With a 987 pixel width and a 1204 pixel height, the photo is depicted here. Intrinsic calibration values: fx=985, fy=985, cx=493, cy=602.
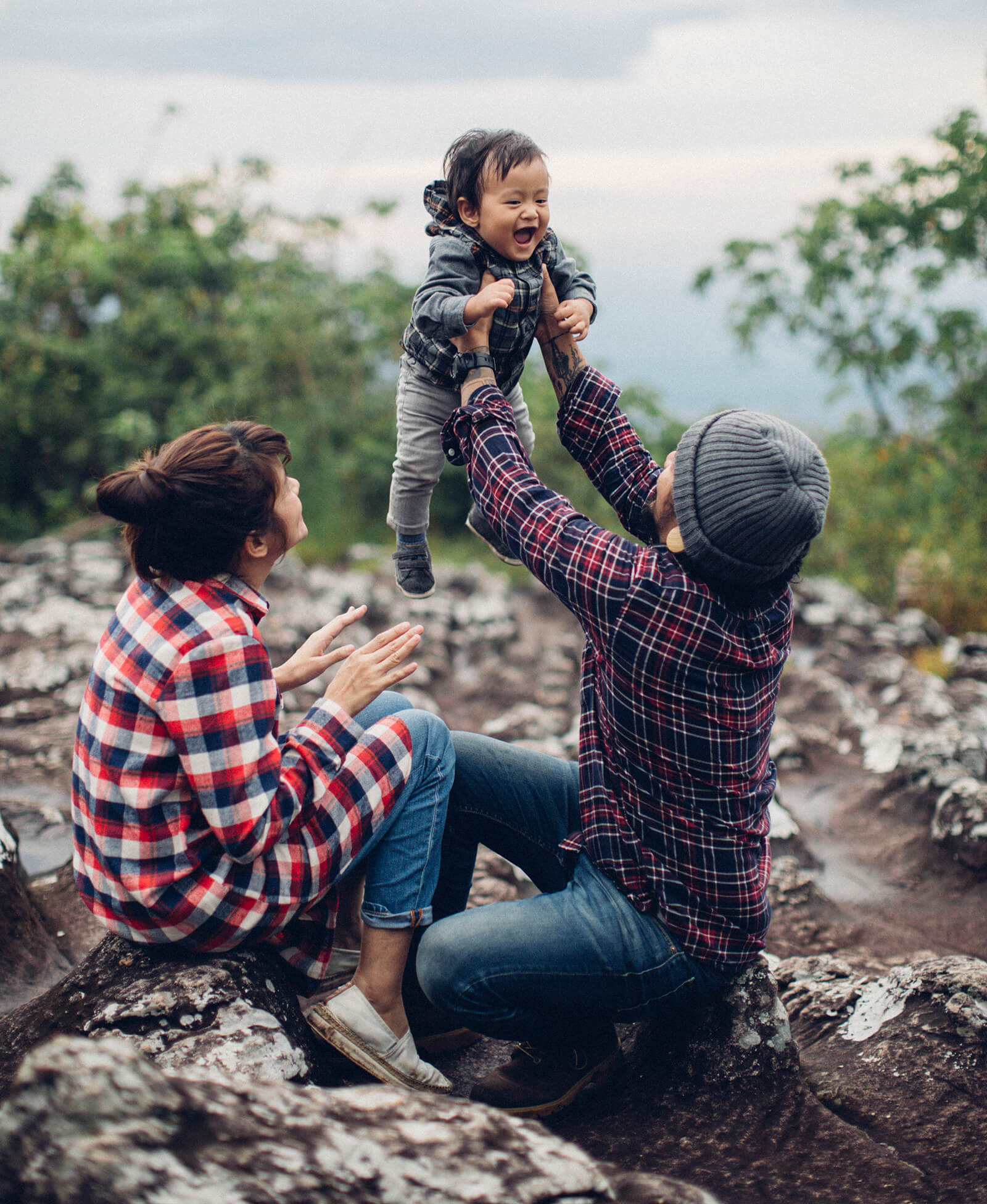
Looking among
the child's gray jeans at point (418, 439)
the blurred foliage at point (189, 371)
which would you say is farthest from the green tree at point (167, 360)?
the child's gray jeans at point (418, 439)

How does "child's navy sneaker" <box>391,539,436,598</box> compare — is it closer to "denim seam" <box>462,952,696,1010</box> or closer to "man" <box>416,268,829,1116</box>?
"man" <box>416,268,829,1116</box>

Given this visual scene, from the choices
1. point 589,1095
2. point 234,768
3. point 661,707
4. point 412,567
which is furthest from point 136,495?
point 589,1095

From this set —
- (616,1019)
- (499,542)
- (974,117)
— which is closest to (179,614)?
(499,542)

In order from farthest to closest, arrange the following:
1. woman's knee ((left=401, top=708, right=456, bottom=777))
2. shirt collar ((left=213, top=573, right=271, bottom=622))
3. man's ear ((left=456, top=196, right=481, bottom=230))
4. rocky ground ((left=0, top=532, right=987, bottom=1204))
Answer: man's ear ((left=456, top=196, right=481, bottom=230)) → woman's knee ((left=401, top=708, right=456, bottom=777)) → shirt collar ((left=213, top=573, right=271, bottom=622)) → rocky ground ((left=0, top=532, right=987, bottom=1204))

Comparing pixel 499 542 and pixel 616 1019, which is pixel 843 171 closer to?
pixel 499 542

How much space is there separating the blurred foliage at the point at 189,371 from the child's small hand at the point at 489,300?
22.6 feet

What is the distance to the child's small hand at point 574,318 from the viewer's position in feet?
7.34

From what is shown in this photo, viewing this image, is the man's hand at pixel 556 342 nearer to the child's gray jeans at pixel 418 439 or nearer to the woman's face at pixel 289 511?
the child's gray jeans at pixel 418 439

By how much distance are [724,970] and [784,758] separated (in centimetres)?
299

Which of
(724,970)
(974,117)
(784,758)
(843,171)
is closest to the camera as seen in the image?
(724,970)

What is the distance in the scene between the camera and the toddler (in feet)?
6.90

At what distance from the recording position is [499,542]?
2.29m

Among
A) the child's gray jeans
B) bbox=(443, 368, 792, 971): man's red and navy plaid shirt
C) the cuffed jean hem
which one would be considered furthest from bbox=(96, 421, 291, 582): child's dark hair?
the cuffed jean hem

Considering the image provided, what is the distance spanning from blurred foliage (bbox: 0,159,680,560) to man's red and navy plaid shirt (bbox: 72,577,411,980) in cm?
716
